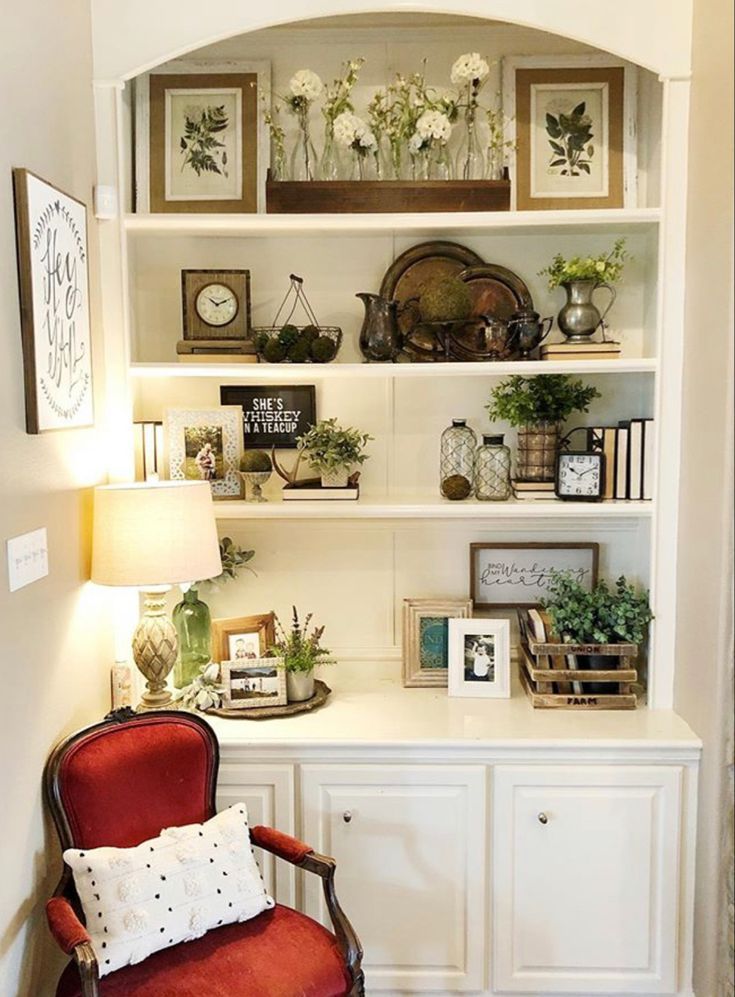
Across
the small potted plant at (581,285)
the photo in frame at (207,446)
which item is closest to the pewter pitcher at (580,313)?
the small potted plant at (581,285)

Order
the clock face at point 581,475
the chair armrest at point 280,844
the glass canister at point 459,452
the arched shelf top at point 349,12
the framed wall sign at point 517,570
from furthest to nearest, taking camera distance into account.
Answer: the framed wall sign at point 517,570, the glass canister at point 459,452, the clock face at point 581,475, the arched shelf top at point 349,12, the chair armrest at point 280,844

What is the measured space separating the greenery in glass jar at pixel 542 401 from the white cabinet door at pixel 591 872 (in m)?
1.01

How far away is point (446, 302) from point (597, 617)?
101cm

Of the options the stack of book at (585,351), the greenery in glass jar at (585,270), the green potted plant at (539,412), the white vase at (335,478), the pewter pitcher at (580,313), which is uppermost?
the greenery in glass jar at (585,270)

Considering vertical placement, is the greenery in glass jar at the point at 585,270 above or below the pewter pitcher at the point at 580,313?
above

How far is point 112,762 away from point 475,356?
1525 mm

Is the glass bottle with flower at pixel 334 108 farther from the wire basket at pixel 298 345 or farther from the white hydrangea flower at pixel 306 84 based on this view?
the wire basket at pixel 298 345

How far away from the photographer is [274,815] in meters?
2.26

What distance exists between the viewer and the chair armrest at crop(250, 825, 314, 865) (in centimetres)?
197

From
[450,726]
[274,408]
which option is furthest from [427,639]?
[274,408]

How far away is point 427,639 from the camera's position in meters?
2.65

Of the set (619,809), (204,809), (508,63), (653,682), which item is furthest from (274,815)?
(508,63)

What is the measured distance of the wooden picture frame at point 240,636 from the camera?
2508 mm

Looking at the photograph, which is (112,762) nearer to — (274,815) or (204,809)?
(204,809)
